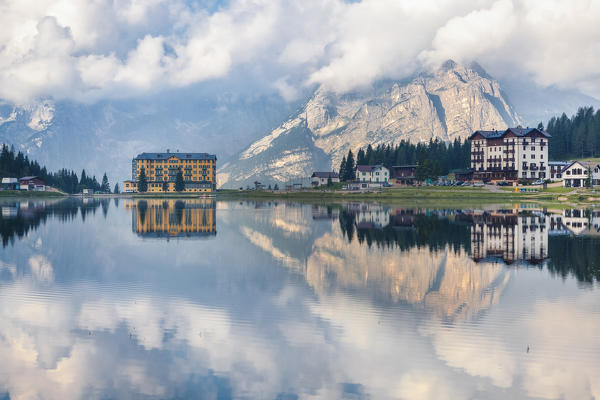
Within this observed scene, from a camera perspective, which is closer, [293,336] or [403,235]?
[293,336]

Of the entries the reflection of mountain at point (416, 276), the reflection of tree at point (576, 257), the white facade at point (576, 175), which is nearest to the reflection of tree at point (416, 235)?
the reflection of mountain at point (416, 276)

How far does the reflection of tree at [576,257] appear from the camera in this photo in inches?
1359

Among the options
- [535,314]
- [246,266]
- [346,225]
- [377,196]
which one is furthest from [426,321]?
[377,196]

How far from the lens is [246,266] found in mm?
38906

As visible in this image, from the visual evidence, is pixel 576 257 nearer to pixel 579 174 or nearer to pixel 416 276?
pixel 416 276

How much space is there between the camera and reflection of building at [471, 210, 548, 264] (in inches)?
1674

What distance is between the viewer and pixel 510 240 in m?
52.8

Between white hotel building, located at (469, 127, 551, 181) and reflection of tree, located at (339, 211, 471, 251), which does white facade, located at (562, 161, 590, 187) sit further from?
reflection of tree, located at (339, 211, 471, 251)

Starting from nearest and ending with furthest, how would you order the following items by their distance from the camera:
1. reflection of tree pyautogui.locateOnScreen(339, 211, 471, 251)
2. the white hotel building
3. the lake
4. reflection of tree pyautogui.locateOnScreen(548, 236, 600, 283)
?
the lake, reflection of tree pyautogui.locateOnScreen(548, 236, 600, 283), reflection of tree pyautogui.locateOnScreen(339, 211, 471, 251), the white hotel building

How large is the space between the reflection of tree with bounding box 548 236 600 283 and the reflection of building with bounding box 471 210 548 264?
3.05 ft

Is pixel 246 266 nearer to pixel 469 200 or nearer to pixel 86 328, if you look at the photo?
pixel 86 328

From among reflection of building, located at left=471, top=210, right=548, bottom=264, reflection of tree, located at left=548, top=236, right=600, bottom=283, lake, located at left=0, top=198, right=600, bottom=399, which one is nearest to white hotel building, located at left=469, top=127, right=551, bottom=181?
reflection of building, located at left=471, top=210, right=548, bottom=264

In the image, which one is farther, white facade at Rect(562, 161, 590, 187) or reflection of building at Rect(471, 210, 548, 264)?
white facade at Rect(562, 161, 590, 187)

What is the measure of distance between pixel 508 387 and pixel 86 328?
54.5 ft
